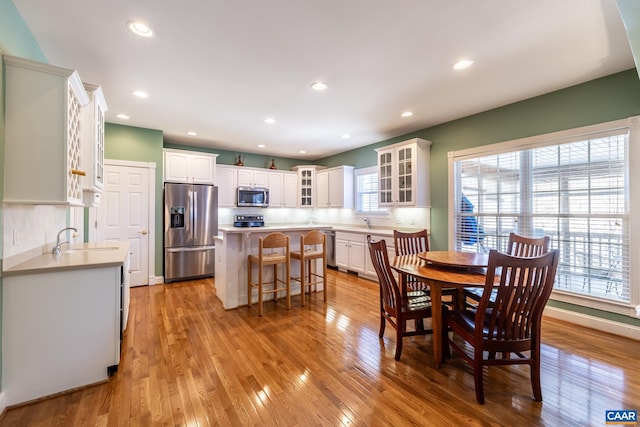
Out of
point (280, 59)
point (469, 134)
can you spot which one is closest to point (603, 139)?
point (469, 134)

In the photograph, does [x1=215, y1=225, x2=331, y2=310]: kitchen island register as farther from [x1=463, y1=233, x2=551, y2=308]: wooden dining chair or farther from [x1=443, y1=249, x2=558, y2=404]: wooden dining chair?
[x1=443, y1=249, x2=558, y2=404]: wooden dining chair

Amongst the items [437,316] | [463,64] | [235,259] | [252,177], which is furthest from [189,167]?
[437,316]

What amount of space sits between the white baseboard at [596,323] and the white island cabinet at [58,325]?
447 centimetres

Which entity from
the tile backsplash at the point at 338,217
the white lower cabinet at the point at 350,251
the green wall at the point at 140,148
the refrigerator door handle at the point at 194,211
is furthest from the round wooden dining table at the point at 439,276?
the green wall at the point at 140,148

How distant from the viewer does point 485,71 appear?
8.80 ft

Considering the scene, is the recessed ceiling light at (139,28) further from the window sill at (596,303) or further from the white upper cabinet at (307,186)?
the window sill at (596,303)

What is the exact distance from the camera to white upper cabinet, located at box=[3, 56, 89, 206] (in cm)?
174

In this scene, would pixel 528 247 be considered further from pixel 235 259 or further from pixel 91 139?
pixel 91 139

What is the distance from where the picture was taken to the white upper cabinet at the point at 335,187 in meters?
5.96

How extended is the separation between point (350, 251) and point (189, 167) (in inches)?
136

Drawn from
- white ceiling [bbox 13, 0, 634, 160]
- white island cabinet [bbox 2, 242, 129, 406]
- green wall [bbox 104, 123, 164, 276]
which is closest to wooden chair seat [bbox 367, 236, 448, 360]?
white ceiling [bbox 13, 0, 634, 160]

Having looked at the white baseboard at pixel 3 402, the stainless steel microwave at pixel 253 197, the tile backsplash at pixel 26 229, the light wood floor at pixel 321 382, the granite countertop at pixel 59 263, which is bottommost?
the light wood floor at pixel 321 382

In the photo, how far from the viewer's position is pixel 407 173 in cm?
449

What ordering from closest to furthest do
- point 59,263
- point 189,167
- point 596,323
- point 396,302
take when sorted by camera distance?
1. point 59,263
2. point 396,302
3. point 596,323
4. point 189,167
